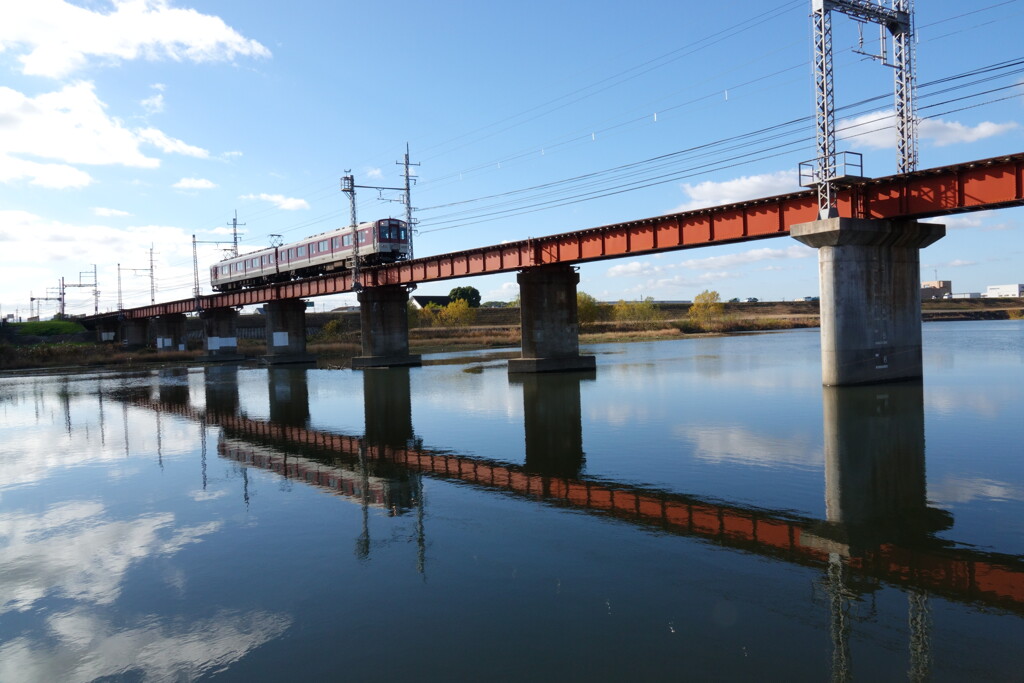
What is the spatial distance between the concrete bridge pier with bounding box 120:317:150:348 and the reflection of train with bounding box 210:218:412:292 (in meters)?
44.0

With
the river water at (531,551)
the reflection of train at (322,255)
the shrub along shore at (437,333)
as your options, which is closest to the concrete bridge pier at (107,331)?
the shrub along shore at (437,333)

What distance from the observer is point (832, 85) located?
28.7m

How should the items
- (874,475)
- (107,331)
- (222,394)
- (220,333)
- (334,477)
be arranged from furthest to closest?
(107,331) < (220,333) < (222,394) < (334,477) < (874,475)

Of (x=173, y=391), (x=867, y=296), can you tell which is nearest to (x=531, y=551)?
(x=867, y=296)

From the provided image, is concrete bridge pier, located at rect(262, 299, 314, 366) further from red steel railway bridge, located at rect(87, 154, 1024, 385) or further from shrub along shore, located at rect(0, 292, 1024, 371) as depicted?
red steel railway bridge, located at rect(87, 154, 1024, 385)

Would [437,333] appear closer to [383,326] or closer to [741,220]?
[383,326]

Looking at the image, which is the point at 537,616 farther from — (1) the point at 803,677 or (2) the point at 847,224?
(2) the point at 847,224

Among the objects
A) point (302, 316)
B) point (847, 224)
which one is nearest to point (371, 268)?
point (302, 316)

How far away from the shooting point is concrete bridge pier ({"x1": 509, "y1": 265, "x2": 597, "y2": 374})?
44.9 metres

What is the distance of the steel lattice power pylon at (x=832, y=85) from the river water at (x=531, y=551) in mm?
10623

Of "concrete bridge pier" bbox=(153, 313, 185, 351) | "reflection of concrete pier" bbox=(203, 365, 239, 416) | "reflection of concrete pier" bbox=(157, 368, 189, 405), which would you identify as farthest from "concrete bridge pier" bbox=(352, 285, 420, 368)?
"concrete bridge pier" bbox=(153, 313, 185, 351)

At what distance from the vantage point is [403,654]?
704 cm

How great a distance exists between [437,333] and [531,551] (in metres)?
109

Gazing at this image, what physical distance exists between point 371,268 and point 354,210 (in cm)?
497
